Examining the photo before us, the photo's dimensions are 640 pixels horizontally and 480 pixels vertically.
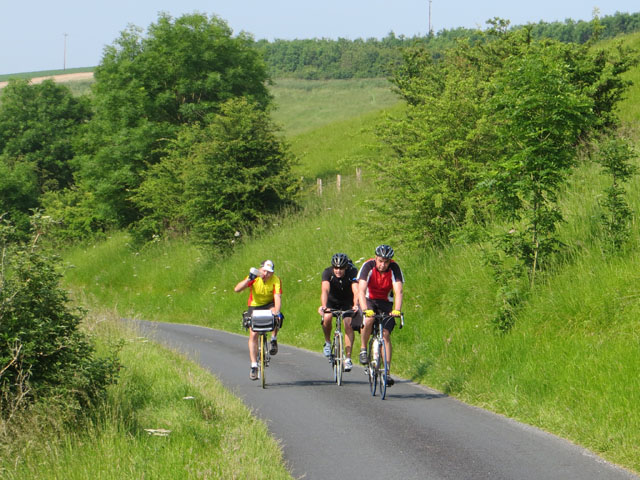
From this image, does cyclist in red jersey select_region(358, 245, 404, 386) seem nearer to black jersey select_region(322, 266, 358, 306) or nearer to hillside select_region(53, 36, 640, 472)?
black jersey select_region(322, 266, 358, 306)

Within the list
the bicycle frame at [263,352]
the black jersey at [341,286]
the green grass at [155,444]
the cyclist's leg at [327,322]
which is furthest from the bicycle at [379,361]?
the green grass at [155,444]

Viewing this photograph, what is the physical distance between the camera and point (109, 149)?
159ft

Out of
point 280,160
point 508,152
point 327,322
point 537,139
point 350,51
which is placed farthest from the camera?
point 350,51

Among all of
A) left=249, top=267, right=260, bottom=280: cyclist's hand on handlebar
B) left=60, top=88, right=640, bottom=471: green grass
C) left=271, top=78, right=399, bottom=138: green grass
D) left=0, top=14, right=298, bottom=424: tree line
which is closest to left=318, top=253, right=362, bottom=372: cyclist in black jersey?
left=249, top=267, right=260, bottom=280: cyclist's hand on handlebar

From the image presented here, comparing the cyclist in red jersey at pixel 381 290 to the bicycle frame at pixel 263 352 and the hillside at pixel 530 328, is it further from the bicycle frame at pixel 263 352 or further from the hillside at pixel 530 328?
the bicycle frame at pixel 263 352

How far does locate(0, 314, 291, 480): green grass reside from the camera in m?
6.89

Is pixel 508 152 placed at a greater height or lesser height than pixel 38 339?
greater

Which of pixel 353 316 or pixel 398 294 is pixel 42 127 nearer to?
pixel 353 316

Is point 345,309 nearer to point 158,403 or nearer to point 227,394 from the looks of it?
point 227,394

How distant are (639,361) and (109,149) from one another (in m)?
43.1

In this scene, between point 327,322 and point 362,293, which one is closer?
point 362,293

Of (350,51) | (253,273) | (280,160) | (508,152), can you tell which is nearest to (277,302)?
(253,273)

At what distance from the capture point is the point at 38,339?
331 inches

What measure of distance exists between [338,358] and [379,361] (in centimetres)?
164
